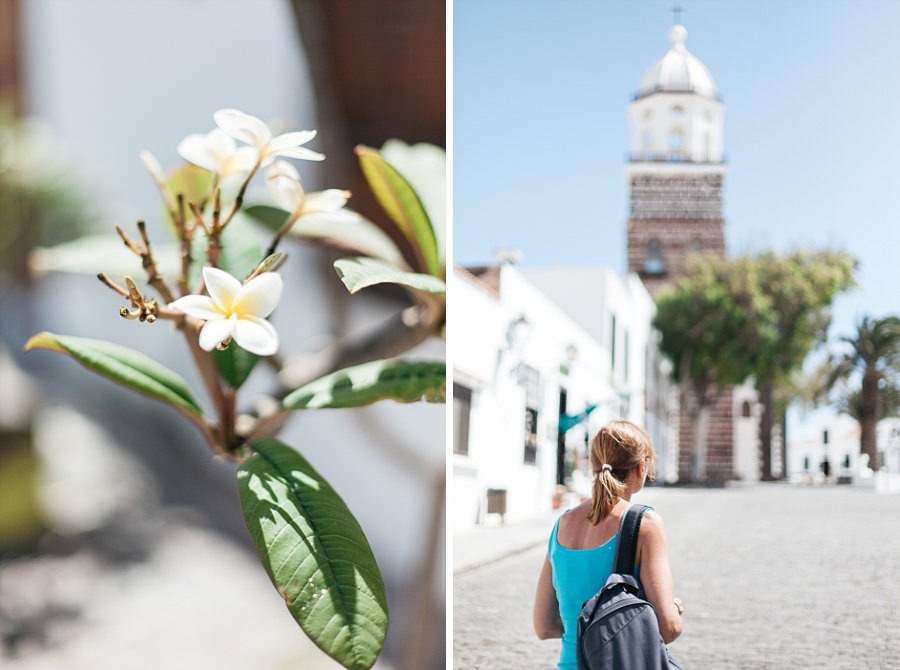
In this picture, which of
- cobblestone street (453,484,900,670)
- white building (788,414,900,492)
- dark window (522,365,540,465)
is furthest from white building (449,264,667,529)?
white building (788,414,900,492)

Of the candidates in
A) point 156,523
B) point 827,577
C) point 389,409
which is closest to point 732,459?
point 827,577

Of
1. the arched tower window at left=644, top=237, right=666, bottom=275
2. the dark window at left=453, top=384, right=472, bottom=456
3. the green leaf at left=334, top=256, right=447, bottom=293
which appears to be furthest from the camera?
the dark window at left=453, top=384, right=472, bottom=456

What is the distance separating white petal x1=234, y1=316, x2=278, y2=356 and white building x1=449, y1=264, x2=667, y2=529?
1457 millimetres

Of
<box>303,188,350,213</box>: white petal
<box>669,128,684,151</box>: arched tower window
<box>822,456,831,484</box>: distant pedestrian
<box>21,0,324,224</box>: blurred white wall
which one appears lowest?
<box>822,456,831,484</box>: distant pedestrian

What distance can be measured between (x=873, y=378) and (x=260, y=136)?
1.58 meters

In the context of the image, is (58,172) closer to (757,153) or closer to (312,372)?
(312,372)

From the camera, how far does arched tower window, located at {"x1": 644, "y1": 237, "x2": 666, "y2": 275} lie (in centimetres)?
222

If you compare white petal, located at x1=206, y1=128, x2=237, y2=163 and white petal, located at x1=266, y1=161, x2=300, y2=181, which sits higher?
white petal, located at x1=206, y1=128, x2=237, y2=163

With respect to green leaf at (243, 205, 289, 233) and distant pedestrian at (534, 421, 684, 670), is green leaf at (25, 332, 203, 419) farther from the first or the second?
distant pedestrian at (534, 421, 684, 670)

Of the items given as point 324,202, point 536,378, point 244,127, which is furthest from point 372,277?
point 536,378

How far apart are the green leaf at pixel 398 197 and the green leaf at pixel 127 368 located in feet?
1.08

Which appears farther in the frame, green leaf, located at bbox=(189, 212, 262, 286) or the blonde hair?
the blonde hair

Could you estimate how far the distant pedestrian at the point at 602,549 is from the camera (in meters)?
1.34

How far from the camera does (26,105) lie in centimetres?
112
